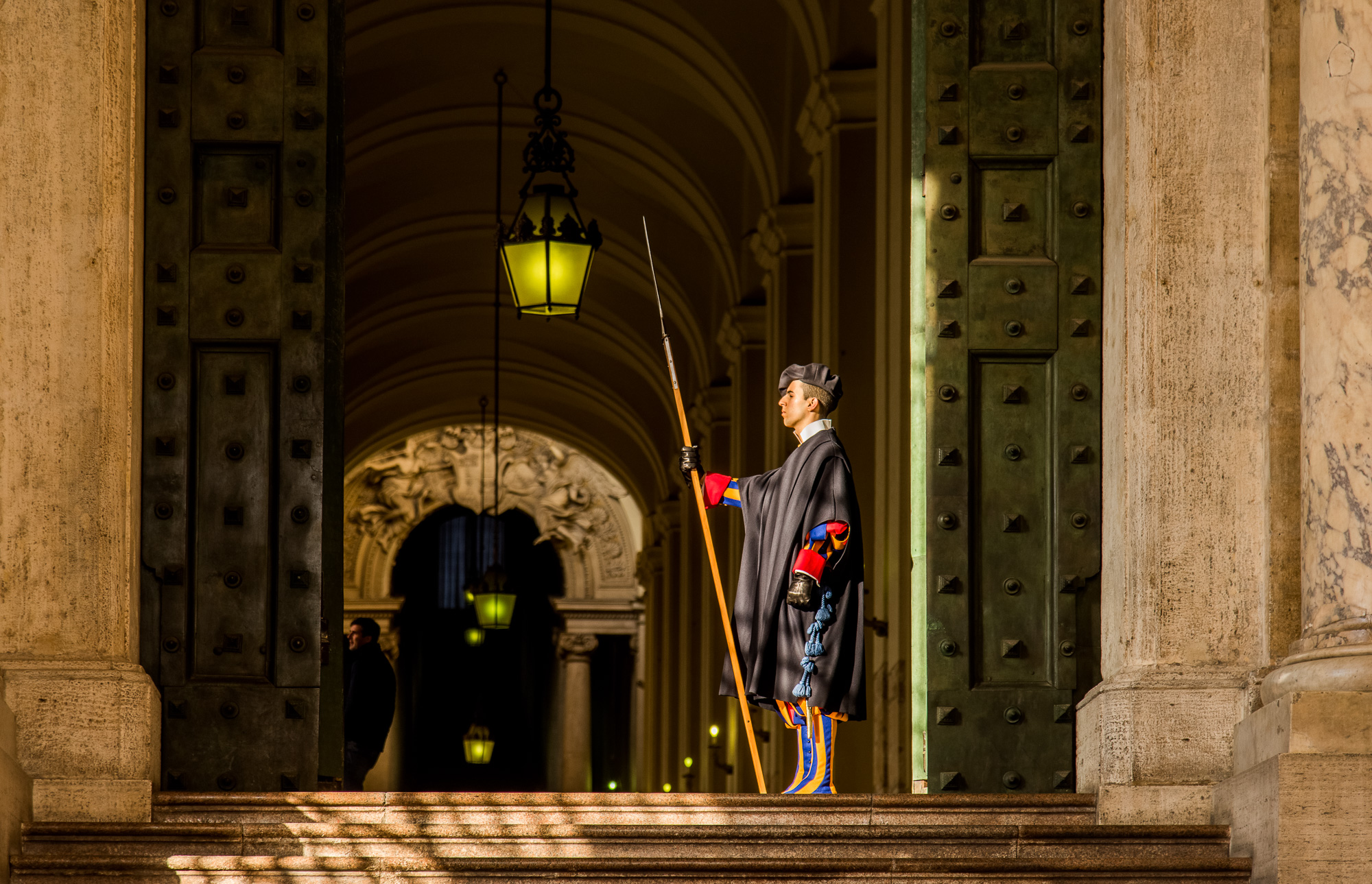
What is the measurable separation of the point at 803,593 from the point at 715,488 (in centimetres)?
80

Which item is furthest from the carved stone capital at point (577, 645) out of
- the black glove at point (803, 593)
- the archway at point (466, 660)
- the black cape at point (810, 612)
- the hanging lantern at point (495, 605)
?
the black glove at point (803, 593)

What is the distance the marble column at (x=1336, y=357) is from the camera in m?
6.77

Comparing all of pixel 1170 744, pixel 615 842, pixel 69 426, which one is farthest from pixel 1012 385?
pixel 69 426

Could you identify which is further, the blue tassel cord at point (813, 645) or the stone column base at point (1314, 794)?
the blue tassel cord at point (813, 645)

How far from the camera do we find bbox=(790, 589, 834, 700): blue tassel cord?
814 cm

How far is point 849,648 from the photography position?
825 centimetres

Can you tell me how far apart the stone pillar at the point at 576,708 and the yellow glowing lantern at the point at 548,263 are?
25.4 meters

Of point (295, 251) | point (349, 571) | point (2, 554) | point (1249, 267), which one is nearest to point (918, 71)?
point (1249, 267)

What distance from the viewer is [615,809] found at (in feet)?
23.0

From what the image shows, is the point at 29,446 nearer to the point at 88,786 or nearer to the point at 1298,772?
the point at 88,786

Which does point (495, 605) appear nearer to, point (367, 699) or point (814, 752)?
point (367, 699)

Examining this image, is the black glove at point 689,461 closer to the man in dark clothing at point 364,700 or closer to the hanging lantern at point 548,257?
the hanging lantern at point 548,257

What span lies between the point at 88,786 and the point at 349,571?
28.6 meters

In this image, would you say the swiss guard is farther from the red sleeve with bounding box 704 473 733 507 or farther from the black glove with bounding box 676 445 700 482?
the red sleeve with bounding box 704 473 733 507
